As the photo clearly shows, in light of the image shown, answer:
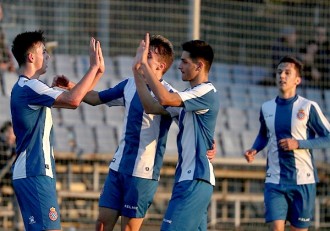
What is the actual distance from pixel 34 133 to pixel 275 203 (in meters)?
3.24

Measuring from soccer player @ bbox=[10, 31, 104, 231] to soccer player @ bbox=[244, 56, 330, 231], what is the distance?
2940 mm

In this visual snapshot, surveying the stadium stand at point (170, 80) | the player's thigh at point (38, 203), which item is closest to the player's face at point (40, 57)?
the player's thigh at point (38, 203)

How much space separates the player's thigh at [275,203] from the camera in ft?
36.5

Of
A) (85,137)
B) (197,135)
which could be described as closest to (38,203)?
(197,135)

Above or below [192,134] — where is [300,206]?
below

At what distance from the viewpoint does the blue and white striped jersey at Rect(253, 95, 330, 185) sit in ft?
37.2

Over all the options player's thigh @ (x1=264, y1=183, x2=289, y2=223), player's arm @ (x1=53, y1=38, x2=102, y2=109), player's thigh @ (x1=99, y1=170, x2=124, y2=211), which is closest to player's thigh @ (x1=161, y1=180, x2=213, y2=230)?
player's thigh @ (x1=99, y1=170, x2=124, y2=211)

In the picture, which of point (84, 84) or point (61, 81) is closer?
point (84, 84)

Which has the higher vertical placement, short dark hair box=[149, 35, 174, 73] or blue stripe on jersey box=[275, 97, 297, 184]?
short dark hair box=[149, 35, 174, 73]

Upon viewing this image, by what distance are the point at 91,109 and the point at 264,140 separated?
4.91 meters

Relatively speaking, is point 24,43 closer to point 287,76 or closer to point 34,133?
point 34,133

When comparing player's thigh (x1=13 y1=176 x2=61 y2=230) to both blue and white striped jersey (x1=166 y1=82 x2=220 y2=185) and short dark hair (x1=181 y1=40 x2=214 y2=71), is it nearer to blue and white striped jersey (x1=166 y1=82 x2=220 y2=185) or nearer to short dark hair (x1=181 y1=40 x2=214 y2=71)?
blue and white striped jersey (x1=166 y1=82 x2=220 y2=185)

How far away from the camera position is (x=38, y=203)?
28.9 ft

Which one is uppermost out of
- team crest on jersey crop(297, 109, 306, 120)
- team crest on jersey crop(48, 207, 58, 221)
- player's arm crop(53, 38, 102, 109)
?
player's arm crop(53, 38, 102, 109)
